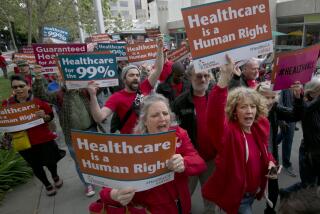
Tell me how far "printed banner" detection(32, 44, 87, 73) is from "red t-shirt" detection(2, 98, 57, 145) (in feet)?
3.66

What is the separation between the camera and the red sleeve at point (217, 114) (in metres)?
1.98

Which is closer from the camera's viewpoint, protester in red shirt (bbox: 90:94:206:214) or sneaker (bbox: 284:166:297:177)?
protester in red shirt (bbox: 90:94:206:214)

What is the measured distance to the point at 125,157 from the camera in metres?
1.71

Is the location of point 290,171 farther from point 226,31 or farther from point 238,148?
point 226,31

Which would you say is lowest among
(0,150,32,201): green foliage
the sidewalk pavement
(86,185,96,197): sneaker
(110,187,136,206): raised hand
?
the sidewalk pavement


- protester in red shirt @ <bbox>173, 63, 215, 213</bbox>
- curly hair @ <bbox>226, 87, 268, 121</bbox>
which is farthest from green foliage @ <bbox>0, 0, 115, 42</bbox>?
curly hair @ <bbox>226, 87, 268, 121</bbox>

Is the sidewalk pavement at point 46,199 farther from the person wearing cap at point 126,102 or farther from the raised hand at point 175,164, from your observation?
the raised hand at point 175,164

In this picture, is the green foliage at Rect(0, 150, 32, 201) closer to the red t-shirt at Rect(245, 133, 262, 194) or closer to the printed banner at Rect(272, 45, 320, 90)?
the red t-shirt at Rect(245, 133, 262, 194)

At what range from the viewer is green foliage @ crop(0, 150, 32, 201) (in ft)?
14.5

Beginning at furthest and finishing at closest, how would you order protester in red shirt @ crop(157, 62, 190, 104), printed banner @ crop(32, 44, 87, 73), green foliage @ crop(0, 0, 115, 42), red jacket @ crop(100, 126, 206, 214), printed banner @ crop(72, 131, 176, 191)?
green foliage @ crop(0, 0, 115, 42), printed banner @ crop(32, 44, 87, 73), protester in red shirt @ crop(157, 62, 190, 104), red jacket @ crop(100, 126, 206, 214), printed banner @ crop(72, 131, 176, 191)

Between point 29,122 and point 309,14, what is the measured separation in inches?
602

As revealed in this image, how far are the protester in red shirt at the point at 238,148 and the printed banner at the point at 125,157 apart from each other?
0.56 m

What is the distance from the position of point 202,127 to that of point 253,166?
802 mm

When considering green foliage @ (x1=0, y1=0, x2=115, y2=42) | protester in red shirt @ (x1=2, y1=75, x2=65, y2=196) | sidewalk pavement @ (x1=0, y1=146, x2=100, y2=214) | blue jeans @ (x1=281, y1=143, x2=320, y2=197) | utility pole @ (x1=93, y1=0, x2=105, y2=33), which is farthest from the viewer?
green foliage @ (x1=0, y1=0, x2=115, y2=42)
